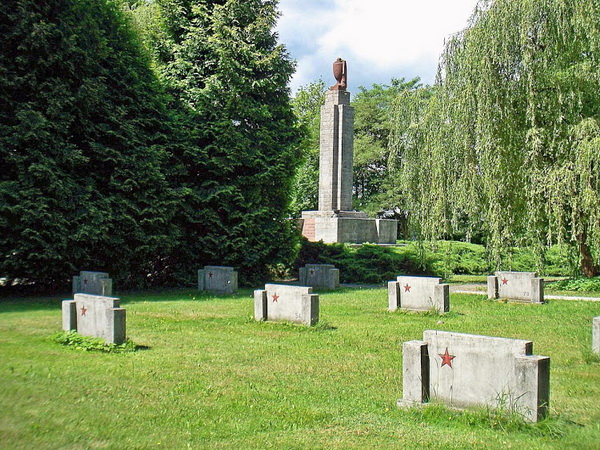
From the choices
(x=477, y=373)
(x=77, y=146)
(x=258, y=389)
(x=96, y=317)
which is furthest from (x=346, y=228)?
(x=477, y=373)

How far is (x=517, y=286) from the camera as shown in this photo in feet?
55.2

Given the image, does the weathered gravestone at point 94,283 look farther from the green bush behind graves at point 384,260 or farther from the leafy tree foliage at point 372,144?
the leafy tree foliage at point 372,144

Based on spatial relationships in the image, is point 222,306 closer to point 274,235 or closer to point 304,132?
A: point 274,235

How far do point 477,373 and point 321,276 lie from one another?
1461cm

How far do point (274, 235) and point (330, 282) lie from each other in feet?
11.3

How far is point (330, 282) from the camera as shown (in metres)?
20.3

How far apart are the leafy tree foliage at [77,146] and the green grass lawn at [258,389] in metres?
4.70

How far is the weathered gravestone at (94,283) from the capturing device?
50.6 ft

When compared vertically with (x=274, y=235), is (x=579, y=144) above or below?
above

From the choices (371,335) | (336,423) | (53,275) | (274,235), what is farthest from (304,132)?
(336,423)

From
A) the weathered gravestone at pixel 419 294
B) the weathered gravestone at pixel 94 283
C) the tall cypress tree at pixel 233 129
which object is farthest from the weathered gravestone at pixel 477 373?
the tall cypress tree at pixel 233 129

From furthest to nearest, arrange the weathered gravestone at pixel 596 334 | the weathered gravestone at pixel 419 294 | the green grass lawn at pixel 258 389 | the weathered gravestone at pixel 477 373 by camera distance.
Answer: the weathered gravestone at pixel 419 294 < the weathered gravestone at pixel 596 334 < the weathered gravestone at pixel 477 373 < the green grass lawn at pixel 258 389

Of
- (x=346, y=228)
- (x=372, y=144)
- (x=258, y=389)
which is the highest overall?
(x=372, y=144)

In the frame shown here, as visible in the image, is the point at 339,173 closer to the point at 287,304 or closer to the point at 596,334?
the point at 287,304
